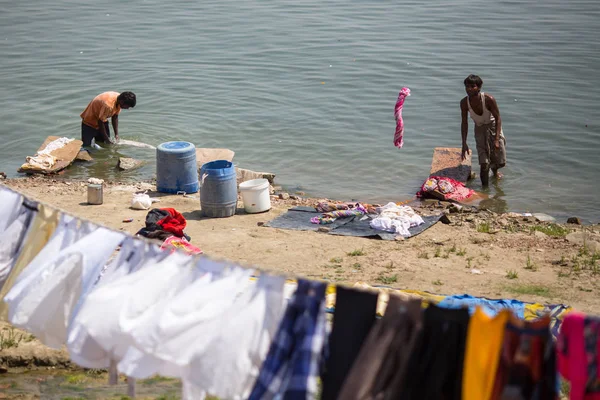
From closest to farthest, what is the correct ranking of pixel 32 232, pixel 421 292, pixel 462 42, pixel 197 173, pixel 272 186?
pixel 32 232, pixel 421 292, pixel 197 173, pixel 272 186, pixel 462 42

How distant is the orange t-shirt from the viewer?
14.5m

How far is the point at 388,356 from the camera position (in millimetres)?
3584

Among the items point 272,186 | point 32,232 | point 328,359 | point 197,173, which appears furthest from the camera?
point 272,186

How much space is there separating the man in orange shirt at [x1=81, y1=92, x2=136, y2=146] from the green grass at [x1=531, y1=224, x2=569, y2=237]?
23.7ft

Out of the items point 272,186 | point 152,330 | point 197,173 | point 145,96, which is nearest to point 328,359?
point 152,330

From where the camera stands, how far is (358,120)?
17.8 meters

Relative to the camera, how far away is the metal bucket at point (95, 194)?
11.5 metres

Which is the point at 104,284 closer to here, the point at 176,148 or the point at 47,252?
the point at 47,252

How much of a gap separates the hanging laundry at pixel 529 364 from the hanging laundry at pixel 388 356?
414mm

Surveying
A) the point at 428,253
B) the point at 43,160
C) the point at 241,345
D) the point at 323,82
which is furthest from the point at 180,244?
the point at 323,82

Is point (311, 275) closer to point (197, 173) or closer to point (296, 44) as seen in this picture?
point (197, 173)

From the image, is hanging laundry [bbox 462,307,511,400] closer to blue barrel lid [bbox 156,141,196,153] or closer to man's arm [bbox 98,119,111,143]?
blue barrel lid [bbox 156,141,196,153]

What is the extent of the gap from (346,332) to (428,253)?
5.83 m

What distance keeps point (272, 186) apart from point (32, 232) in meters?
8.89
